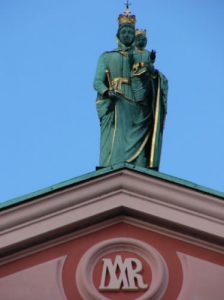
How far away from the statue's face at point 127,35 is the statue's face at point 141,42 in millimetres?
104

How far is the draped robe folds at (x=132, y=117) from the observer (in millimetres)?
11023

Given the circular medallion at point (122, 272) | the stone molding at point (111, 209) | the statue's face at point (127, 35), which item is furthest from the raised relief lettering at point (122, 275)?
the statue's face at point (127, 35)

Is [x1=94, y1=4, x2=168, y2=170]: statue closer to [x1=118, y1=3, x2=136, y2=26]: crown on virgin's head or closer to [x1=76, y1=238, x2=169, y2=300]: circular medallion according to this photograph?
[x1=118, y1=3, x2=136, y2=26]: crown on virgin's head

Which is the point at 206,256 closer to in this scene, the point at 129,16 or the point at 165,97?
the point at 165,97

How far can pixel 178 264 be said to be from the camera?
8.67 metres

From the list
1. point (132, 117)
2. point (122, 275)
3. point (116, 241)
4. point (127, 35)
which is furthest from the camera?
point (127, 35)

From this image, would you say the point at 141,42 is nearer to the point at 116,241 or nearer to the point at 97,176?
the point at 97,176

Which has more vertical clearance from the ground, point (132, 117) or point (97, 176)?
point (132, 117)

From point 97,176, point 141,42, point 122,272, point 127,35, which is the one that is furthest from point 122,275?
point 127,35

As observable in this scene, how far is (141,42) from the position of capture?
40.0 feet

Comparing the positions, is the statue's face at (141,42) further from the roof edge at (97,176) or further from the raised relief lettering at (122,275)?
the raised relief lettering at (122,275)

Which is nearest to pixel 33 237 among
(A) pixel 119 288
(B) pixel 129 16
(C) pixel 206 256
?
(A) pixel 119 288

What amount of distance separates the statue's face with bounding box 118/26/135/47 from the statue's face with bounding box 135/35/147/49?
10 centimetres

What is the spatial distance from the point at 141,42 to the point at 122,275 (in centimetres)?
434
